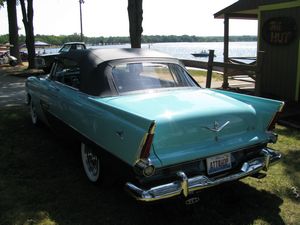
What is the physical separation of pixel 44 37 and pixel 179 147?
107624 millimetres

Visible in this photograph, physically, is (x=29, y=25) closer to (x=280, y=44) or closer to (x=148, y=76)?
(x=280, y=44)

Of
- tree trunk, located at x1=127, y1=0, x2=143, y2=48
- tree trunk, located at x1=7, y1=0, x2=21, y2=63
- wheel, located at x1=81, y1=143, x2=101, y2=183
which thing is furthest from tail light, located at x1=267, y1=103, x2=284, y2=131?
tree trunk, located at x1=7, y1=0, x2=21, y2=63

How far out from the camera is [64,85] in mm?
5359

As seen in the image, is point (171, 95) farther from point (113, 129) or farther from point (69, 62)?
point (69, 62)

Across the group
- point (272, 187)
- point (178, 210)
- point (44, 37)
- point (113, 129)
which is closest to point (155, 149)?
point (113, 129)

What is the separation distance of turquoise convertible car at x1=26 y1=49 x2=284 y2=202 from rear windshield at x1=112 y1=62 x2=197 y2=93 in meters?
0.01

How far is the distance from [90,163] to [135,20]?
288 inches

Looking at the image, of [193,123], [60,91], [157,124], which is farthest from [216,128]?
[60,91]

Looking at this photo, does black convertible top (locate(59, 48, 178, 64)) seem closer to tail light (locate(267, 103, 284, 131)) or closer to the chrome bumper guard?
tail light (locate(267, 103, 284, 131))

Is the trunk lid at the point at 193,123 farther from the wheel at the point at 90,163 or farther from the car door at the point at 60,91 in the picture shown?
the car door at the point at 60,91

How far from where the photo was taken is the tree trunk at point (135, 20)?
11062 millimetres

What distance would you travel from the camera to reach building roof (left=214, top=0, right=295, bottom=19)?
34.1 feet

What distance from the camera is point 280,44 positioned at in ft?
32.2

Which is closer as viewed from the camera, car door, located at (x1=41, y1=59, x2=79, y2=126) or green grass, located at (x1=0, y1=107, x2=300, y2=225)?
green grass, located at (x1=0, y1=107, x2=300, y2=225)
